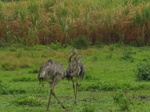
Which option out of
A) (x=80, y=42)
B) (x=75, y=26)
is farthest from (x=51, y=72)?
(x=75, y=26)

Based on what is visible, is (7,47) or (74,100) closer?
(74,100)

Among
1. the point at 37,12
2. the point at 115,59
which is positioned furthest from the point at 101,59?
the point at 37,12

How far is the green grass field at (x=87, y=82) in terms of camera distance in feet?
37.3

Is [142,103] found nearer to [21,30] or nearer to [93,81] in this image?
[93,81]

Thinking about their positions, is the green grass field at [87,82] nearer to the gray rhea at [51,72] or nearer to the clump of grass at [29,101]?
the clump of grass at [29,101]

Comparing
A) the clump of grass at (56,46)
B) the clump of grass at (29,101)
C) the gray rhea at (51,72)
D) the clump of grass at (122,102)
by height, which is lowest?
the clump of grass at (56,46)

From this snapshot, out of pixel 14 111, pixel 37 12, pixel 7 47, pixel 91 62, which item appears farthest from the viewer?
pixel 37 12

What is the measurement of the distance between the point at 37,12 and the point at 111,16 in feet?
11.2

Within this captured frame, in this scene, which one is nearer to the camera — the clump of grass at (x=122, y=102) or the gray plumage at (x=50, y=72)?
the clump of grass at (x=122, y=102)

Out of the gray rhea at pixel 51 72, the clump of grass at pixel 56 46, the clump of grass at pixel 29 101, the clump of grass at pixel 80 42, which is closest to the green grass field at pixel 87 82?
the clump of grass at pixel 29 101

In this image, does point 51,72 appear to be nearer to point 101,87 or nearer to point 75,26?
point 101,87

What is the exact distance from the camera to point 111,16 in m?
23.5

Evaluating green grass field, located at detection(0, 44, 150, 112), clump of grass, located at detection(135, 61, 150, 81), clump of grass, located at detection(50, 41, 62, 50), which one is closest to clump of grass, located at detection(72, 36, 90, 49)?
green grass field, located at detection(0, 44, 150, 112)

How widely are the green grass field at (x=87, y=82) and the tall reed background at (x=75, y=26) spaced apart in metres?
0.78
